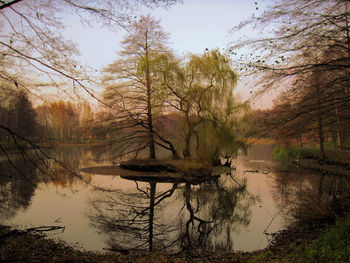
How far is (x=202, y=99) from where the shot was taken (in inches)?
648

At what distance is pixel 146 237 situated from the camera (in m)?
5.84

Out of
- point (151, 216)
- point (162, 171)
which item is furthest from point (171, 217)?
point (162, 171)

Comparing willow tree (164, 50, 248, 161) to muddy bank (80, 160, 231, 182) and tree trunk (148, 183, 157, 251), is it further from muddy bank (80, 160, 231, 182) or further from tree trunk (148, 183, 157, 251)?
tree trunk (148, 183, 157, 251)

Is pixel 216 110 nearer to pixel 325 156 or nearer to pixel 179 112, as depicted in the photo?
pixel 179 112

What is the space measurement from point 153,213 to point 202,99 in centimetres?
1030

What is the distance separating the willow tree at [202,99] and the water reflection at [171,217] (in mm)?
5474

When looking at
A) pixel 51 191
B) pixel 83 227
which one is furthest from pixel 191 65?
pixel 83 227

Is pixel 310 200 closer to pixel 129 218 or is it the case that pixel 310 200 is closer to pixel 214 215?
pixel 214 215

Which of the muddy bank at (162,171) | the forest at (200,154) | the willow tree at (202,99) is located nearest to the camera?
the forest at (200,154)

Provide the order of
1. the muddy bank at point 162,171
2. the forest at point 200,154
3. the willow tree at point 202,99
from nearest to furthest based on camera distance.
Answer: the forest at point 200,154, the muddy bank at point 162,171, the willow tree at point 202,99

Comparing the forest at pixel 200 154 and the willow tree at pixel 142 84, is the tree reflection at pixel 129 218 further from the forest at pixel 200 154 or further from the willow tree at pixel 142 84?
the willow tree at pixel 142 84

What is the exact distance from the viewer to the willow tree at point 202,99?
16297 millimetres

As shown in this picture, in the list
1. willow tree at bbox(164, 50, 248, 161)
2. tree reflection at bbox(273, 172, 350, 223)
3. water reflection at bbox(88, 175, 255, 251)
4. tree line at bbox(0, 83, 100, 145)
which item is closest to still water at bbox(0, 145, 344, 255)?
water reflection at bbox(88, 175, 255, 251)

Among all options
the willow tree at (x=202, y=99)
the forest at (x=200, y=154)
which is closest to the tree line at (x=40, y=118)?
the forest at (x=200, y=154)
